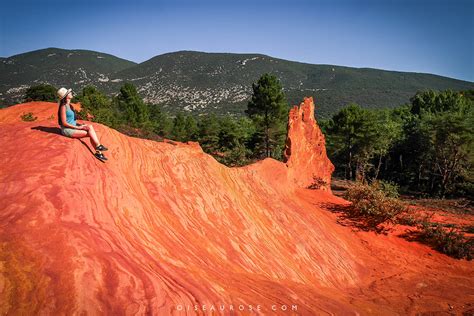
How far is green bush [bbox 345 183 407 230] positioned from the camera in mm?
13695

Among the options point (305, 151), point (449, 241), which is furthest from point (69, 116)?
point (449, 241)

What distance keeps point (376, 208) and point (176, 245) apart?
10.6 metres

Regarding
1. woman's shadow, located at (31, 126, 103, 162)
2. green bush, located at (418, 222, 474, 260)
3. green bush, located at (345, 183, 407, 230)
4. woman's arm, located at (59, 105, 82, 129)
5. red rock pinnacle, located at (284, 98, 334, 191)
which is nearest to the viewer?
woman's arm, located at (59, 105, 82, 129)

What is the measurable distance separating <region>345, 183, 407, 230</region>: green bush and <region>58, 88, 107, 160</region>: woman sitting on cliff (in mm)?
11654

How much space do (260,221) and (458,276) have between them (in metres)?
7.23

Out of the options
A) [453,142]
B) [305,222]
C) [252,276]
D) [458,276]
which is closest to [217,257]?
[252,276]

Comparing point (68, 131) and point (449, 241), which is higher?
point (68, 131)

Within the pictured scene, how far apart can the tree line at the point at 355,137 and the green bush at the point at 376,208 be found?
324 inches

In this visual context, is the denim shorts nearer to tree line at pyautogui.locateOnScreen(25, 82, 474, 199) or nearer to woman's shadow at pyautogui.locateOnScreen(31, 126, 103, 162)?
woman's shadow at pyautogui.locateOnScreen(31, 126, 103, 162)

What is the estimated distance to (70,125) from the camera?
264 inches

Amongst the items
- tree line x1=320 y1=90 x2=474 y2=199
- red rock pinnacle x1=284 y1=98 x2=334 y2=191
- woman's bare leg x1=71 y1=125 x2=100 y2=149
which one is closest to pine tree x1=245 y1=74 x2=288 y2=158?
tree line x1=320 y1=90 x2=474 y2=199

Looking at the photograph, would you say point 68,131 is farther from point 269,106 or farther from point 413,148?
point 413,148

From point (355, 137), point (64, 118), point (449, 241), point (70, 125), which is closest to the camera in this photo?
point (64, 118)

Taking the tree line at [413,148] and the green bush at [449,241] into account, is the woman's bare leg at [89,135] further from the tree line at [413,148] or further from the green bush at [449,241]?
the tree line at [413,148]
